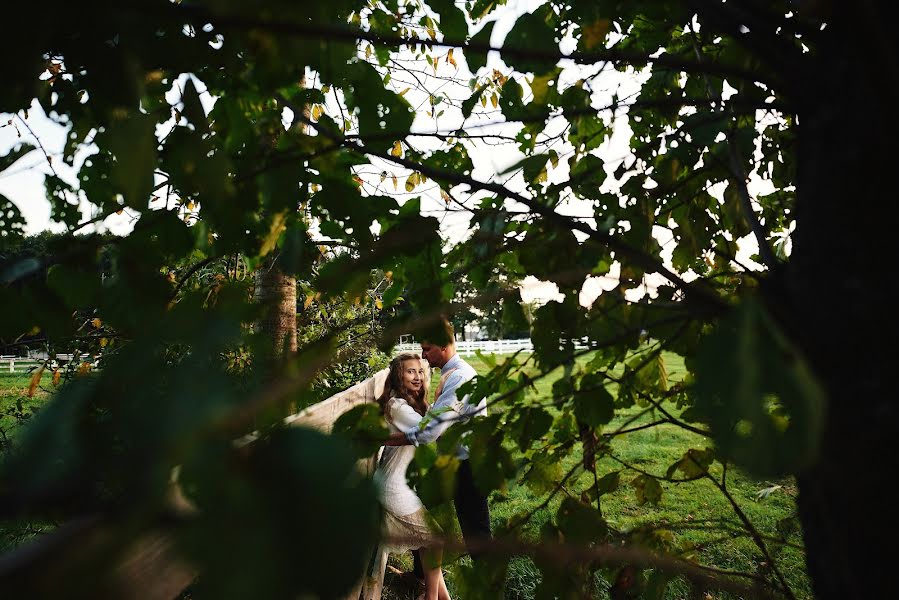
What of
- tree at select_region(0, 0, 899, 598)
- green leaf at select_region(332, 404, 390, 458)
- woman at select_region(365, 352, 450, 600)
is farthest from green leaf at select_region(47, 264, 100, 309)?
woman at select_region(365, 352, 450, 600)

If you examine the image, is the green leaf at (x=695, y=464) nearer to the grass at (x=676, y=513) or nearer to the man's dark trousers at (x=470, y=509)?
the grass at (x=676, y=513)

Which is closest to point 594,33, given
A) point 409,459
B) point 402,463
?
point 409,459

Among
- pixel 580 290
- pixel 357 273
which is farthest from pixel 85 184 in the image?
pixel 580 290

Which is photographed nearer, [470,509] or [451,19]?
[451,19]

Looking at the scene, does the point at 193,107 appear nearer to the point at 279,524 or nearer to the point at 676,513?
the point at 279,524

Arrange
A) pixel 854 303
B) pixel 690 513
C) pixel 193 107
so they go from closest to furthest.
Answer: pixel 854 303, pixel 193 107, pixel 690 513

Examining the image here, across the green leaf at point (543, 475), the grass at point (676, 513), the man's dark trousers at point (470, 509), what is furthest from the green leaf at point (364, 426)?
the man's dark trousers at point (470, 509)

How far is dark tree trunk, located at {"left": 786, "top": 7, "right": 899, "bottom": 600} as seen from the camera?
445 mm

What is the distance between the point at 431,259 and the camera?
1.04m

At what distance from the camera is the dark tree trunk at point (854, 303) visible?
44 cm

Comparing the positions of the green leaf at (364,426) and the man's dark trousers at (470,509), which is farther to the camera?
the man's dark trousers at (470,509)

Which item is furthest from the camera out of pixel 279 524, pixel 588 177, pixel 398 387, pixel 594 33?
pixel 398 387

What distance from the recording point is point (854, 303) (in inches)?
18.3

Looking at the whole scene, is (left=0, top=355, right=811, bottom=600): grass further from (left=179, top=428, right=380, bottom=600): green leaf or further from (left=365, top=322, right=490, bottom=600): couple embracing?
(left=179, top=428, right=380, bottom=600): green leaf
